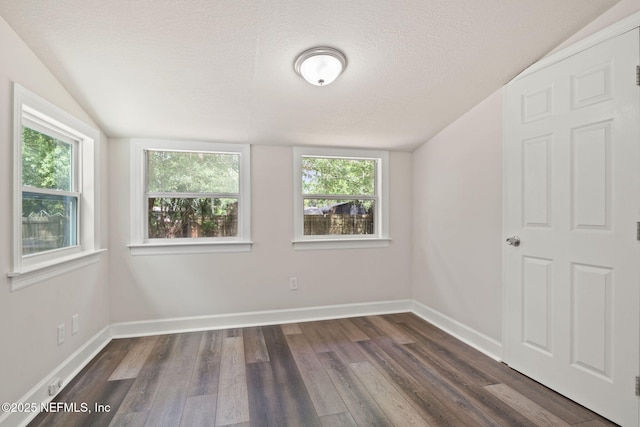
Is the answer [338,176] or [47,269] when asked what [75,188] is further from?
[338,176]

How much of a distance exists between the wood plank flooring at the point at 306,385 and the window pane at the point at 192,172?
145 cm

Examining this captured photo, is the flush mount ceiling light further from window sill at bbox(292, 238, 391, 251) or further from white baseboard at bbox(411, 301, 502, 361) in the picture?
white baseboard at bbox(411, 301, 502, 361)

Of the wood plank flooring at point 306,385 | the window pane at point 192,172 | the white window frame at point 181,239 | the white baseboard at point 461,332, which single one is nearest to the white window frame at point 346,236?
the white window frame at point 181,239

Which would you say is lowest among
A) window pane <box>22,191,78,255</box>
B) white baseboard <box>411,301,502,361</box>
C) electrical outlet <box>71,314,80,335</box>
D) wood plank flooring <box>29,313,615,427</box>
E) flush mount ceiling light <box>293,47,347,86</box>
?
wood plank flooring <box>29,313,615,427</box>

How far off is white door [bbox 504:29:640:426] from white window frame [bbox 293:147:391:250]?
138 cm

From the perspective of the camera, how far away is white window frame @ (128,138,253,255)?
2.87 meters

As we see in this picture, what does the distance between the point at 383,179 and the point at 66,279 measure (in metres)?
3.02

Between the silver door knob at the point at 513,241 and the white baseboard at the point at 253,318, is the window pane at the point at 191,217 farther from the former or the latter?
the silver door knob at the point at 513,241

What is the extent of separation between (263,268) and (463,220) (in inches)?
80.6

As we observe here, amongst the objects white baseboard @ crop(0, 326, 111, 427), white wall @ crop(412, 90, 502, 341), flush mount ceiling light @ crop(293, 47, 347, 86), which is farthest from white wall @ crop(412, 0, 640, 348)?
white baseboard @ crop(0, 326, 111, 427)

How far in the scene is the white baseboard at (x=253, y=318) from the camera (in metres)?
2.87

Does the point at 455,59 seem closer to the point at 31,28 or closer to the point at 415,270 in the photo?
the point at 415,270

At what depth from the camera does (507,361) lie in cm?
229

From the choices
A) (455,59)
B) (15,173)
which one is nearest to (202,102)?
(15,173)
